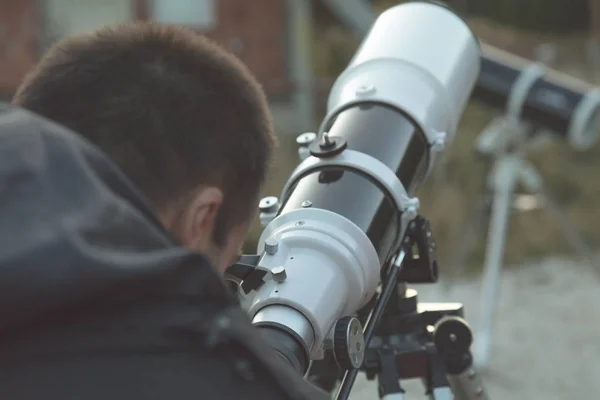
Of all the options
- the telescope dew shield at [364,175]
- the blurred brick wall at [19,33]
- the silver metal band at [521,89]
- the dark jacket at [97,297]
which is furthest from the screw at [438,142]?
the blurred brick wall at [19,33]

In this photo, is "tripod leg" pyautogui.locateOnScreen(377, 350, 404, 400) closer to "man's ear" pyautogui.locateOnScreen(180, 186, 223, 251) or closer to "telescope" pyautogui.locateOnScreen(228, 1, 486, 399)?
"telescope" pyautogui.locateOnScreen(228, 1, 486, 399)

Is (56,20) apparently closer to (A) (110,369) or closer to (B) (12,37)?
(B) (12,37)

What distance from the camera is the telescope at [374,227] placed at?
112cm

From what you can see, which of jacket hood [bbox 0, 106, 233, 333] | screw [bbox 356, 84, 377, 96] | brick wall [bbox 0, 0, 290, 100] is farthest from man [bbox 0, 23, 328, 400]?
brick wall [bbox 0, 0, 290, 100]

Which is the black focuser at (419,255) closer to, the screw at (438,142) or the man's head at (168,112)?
the screw at (438,142)

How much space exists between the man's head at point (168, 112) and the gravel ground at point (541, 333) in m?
2.58

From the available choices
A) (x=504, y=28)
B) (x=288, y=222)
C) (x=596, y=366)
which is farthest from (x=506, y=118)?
(x=504, y=28)

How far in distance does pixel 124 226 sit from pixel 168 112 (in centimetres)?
13

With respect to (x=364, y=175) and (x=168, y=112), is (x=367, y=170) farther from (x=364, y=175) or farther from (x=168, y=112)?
(x=168, y=112)

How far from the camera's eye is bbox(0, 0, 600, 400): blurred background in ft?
12.9

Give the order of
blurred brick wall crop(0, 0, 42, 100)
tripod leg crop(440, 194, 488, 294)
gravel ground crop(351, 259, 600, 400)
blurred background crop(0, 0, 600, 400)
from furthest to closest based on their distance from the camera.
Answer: blurred brick wall crop(0, 0, 42, 100)
tripod leg crop(440, 194, 488, 294)
blurred background crop(0, 0, 600, 400)
gravel ground crop(351, 259, 600, 400)

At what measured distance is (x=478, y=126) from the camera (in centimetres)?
732

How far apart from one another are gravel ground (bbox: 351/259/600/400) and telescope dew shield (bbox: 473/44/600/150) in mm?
866

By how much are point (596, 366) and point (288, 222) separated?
274cm
